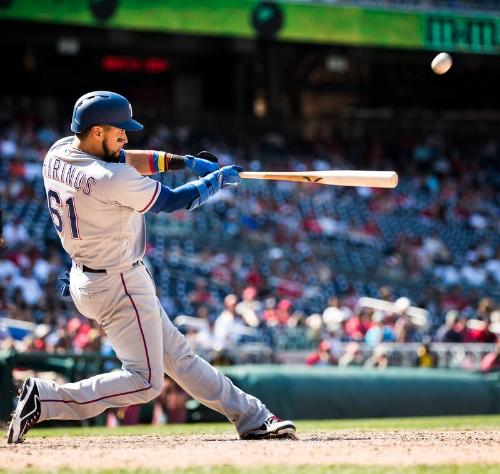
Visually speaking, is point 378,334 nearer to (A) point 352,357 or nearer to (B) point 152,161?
(A) point 352,357

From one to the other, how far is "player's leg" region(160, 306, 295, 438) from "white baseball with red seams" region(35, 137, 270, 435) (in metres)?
0.21

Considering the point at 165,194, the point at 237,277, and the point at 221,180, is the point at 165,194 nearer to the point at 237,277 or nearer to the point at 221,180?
the point at 221,180

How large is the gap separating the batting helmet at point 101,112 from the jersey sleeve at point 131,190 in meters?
0.28

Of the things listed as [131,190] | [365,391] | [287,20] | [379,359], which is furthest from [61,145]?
[287,20]

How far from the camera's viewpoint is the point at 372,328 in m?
13.8

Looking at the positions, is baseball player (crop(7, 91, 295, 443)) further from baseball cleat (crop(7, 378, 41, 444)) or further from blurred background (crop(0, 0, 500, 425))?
blurred background (crop(0, 0, 500, 425))

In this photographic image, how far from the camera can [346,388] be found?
10922mm

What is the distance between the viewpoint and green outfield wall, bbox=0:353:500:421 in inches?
401

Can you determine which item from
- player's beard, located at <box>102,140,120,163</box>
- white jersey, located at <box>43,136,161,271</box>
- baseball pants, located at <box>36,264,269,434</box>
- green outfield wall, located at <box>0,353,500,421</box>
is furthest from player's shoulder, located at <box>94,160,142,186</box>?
green outfield wall, located at <box>0,353,500,421</box>

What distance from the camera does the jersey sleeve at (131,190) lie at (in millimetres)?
4910

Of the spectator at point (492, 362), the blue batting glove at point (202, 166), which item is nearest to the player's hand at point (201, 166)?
the blue batting glove at point (202, 166)

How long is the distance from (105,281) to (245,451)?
1033 mm

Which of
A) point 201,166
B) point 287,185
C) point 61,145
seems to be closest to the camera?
point 61,145

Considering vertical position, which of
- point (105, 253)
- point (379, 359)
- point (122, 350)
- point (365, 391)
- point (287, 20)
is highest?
point (287, 20)
